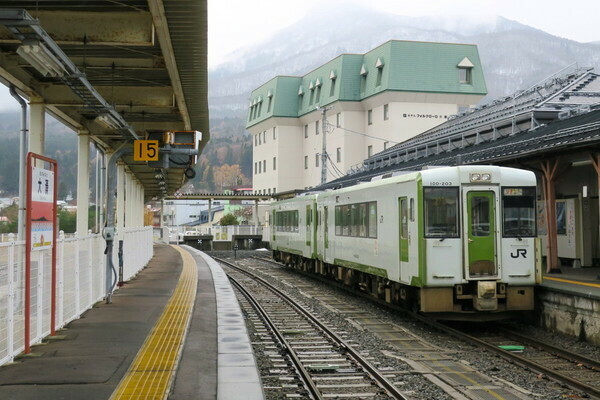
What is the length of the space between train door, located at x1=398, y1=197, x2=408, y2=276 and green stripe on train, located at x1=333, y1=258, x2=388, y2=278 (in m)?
1.24

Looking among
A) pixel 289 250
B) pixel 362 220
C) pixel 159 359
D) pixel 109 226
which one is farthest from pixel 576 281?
pixel 289 250

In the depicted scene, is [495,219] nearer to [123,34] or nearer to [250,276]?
[123,34]

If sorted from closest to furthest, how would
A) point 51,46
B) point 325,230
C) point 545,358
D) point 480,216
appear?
point 51,46, point 545,358, point 480,216, point 325,230

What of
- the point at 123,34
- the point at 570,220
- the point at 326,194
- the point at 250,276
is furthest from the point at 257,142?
the point at 123,34

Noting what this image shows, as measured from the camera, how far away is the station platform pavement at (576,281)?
11.5m

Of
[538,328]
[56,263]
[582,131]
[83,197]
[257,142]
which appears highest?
[257,142]

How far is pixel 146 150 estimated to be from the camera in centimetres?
1422

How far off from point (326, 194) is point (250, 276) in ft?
23.8

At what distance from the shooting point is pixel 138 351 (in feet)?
27.6

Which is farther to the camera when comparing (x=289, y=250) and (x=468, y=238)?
(x=289, y=250)

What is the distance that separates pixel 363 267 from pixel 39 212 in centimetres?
955

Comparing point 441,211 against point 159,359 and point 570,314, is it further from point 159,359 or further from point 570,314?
point 159,359

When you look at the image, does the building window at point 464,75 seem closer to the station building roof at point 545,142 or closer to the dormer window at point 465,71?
the dormer window at point 465,71

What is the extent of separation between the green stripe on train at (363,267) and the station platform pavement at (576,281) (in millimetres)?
3186
